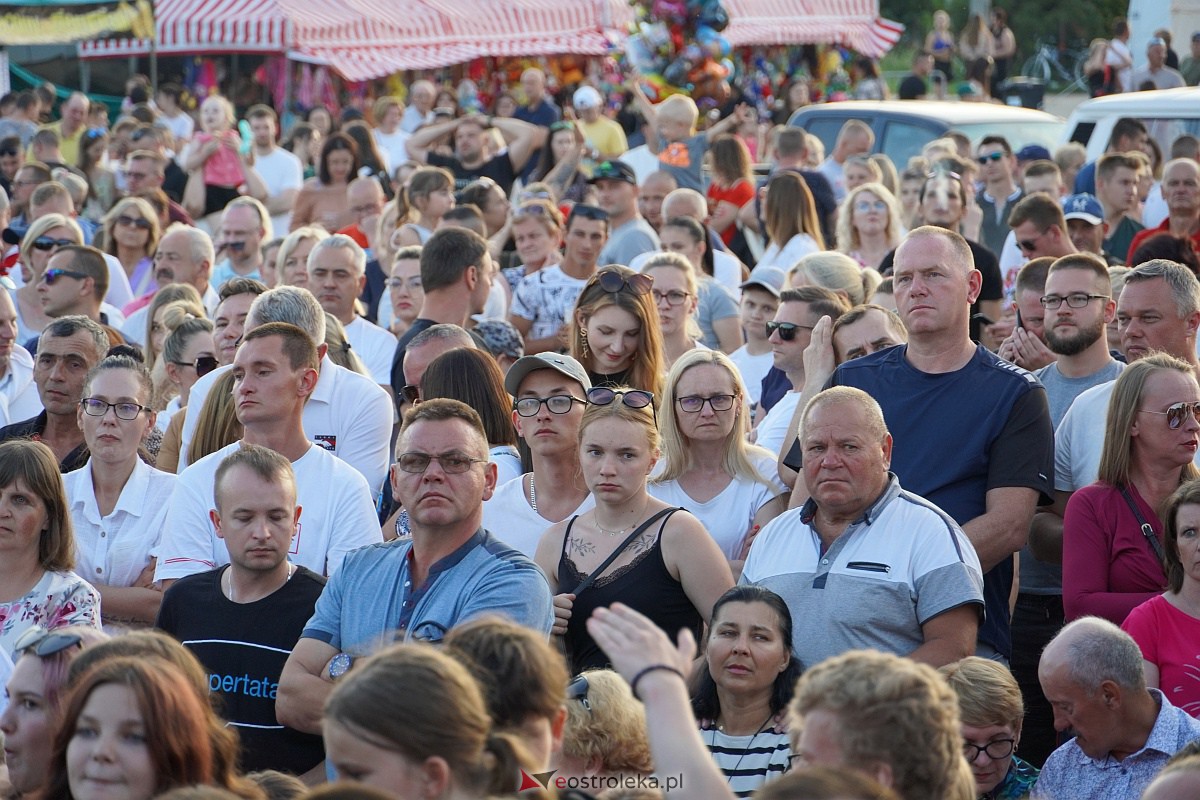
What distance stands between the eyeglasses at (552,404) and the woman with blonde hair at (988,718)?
1.64 metres

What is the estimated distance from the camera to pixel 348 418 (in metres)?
6.15

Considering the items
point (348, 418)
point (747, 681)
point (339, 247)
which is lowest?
point (747, 681)

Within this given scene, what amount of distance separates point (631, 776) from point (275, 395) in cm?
211

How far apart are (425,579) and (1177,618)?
2.16 m

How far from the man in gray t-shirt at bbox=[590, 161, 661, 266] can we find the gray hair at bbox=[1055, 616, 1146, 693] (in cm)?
570

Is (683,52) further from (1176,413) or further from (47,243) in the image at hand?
(1176,413)

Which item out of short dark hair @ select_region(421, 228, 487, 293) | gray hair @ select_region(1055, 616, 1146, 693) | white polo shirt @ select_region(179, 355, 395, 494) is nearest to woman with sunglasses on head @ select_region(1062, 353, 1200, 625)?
gray hair @ select_region(1055, 616, 1146, 693)

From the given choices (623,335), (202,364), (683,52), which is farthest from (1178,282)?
(683,52)

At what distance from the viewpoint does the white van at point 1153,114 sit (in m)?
12.4

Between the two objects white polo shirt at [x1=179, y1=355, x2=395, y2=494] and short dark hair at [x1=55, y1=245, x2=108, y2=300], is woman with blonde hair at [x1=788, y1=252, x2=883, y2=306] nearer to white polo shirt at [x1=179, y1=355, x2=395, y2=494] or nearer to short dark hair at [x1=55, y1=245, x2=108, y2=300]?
white polo shirt at [x1=179, y1=355, x2=395, y2=494]

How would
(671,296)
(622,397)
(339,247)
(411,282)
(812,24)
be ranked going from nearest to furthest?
(622,397), (671,296), (339,247), (411,282), (812,24)

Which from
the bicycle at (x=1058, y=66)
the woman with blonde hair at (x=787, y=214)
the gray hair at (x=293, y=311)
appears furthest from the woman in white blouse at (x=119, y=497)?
the bicycle at (x=1058, y=66)

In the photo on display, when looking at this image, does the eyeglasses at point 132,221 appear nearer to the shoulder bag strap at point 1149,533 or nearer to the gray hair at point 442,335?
the gray hair at point 442,335

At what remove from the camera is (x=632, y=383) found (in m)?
6.44
